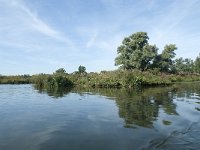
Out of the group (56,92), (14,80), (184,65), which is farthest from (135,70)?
(184,65)

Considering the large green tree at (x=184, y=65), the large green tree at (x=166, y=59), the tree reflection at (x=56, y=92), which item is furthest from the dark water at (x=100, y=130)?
the large green tree at (x=184, y=65)

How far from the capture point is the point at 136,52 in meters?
56.9

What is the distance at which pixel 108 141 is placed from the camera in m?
8.73

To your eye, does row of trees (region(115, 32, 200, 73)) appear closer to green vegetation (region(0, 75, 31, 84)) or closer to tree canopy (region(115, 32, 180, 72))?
tree canopy (region(115, 32, 180, 72))

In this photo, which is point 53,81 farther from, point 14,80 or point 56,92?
point 14,80

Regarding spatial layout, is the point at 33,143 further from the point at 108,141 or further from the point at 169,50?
the point at 169,50

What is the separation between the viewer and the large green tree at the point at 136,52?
186 feet

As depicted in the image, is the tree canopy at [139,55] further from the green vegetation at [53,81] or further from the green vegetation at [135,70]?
the green vegetation at [53,81]

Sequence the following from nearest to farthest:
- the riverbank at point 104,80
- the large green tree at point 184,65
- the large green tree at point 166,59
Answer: the riverbank at point 104,80, the large green tree at point 166,59, the large green tree at point 184,65

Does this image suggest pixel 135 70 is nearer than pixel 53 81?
No

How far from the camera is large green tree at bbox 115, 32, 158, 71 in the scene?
5678 cm

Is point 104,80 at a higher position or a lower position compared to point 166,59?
lower

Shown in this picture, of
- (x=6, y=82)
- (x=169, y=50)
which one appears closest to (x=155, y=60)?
(x=169, y=50)

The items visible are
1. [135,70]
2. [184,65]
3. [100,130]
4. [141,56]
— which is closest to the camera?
[100,130]
